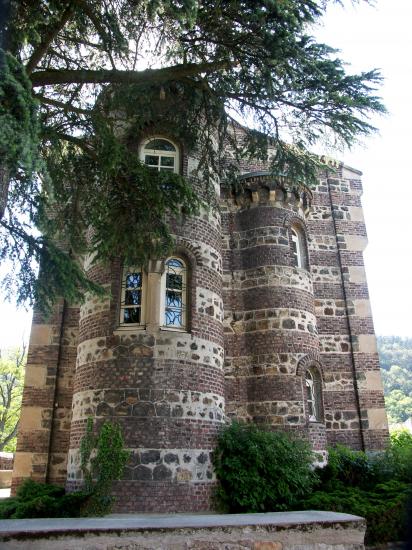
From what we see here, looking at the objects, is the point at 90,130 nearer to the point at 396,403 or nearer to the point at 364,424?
the point at 364,424

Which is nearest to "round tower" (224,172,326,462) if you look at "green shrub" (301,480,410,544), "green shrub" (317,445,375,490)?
"green shrub" (317,445,375,490)

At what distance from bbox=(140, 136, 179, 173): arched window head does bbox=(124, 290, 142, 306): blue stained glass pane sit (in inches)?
140

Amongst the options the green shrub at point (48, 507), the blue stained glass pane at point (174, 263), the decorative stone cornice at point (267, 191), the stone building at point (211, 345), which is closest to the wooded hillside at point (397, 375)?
the stone building at point (211, 345)

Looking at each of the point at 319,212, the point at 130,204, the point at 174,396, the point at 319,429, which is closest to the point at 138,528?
the point at 174,396

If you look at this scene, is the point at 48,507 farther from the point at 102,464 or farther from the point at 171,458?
the point at 171,458

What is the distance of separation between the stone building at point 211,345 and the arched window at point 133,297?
3 centimetres

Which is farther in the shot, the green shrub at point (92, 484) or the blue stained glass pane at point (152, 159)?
the blue stained glass pane at point (152, 159)

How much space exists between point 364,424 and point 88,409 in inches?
323

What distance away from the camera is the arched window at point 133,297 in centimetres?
1131

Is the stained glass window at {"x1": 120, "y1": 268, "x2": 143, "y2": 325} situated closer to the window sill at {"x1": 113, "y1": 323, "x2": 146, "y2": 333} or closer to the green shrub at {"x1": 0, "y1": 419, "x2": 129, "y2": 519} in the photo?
the window sill at {"x1": 113, "y1": 323, "x2": 146, "y2": 333}

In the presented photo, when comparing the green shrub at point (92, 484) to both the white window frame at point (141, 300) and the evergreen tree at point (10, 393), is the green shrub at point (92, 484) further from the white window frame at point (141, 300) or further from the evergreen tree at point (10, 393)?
the evergreen tree at point (10, 393)

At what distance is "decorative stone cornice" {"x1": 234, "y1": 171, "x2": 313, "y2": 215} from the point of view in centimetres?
1487

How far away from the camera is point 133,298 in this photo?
11523 millimetres

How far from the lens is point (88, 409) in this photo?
10781 mm
